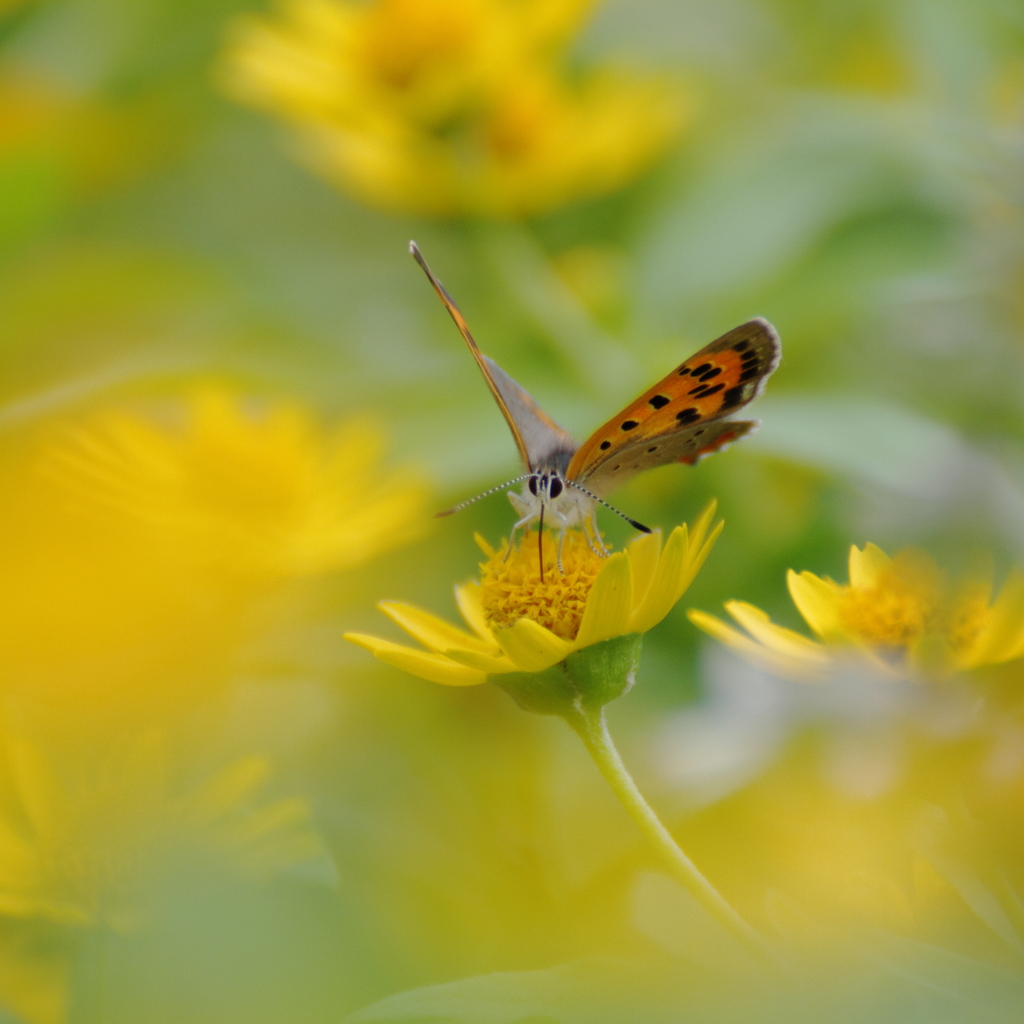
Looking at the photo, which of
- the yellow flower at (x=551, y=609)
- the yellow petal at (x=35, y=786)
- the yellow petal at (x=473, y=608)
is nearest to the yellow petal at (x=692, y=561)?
the yellow flower at (x=551, y=609)

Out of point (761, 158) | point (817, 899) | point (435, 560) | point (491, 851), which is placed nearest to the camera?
point (817, 899)

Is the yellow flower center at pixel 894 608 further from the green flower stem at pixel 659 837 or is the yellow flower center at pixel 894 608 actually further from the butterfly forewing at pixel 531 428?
the butterfly forewing at pixel 531 428

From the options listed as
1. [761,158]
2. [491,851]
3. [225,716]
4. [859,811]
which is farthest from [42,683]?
[761,158]

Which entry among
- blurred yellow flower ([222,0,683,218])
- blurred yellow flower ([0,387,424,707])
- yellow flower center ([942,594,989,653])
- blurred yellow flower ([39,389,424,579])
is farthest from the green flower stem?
blurred yellow flower ([222,0,683,218])

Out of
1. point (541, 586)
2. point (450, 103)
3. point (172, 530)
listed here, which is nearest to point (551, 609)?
point (541, 586)

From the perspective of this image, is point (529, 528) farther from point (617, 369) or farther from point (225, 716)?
point (617, 369)

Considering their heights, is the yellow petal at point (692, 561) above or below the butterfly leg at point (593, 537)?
below
